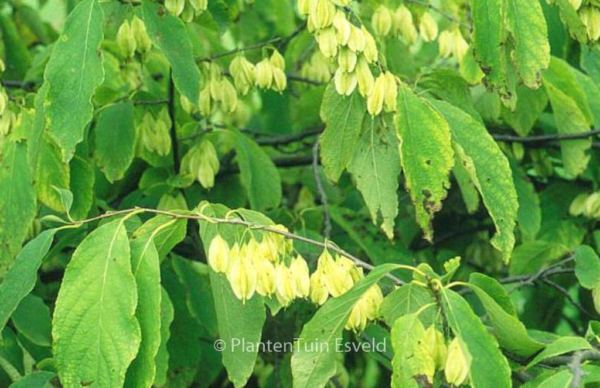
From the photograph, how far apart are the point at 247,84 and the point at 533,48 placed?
536 mm

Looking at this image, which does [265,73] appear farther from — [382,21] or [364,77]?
[364,77]

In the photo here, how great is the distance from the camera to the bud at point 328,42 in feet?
5.02

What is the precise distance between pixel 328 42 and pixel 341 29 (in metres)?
0.02

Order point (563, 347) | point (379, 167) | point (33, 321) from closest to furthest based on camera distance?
1. point (563, 347)
2. point (379, 167)
3. point (33, 321)

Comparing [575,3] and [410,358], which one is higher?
[575,3]

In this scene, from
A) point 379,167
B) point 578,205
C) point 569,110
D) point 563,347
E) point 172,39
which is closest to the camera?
point 563,347

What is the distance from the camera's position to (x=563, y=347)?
1.43 m

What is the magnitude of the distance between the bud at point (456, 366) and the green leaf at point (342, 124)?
39 centimetres

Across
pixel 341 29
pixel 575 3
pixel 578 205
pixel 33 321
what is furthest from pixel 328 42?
pixel 578 205

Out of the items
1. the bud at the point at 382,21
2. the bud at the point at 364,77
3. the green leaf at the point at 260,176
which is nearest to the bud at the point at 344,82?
the bud at the point at 364,77

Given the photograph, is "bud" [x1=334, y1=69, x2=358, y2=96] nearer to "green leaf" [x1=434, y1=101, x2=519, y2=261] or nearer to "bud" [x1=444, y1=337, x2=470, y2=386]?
"green leaf" [x1=434, y1=101, x2=519, y2=261]

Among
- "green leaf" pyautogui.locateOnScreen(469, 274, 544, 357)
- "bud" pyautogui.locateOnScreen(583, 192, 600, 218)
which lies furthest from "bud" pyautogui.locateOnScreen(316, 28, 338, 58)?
"bud" pyautogui.locateOnScreen(583, 192, 600, 218)

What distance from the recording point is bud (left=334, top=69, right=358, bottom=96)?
1571 mm

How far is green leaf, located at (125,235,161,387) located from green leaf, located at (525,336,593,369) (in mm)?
458
